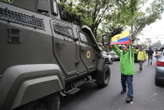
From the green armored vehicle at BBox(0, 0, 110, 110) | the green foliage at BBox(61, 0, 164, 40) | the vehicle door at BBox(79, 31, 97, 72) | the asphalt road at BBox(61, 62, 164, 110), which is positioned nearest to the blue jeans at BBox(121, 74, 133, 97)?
the asphalt road at BBox(61, 62, 164, 110)

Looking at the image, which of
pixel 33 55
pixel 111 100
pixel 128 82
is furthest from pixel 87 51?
pixel 33 55

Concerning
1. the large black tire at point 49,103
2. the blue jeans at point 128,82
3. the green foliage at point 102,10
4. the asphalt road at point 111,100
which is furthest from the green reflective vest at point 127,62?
the green foliage at point 102,10

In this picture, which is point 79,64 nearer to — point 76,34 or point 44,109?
point 76,34

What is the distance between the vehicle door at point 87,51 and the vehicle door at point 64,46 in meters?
0.52

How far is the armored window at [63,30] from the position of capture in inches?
112

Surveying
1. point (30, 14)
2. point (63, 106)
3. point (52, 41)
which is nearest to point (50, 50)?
point (52, 41)

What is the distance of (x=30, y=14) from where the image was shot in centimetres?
229

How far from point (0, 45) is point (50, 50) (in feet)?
2.89

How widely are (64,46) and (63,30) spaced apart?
0.36 m

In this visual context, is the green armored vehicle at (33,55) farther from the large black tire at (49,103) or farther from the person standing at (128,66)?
the person standing at (128,66)

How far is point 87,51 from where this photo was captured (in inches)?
166

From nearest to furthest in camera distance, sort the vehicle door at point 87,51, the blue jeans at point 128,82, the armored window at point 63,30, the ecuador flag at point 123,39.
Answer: the armored window at point 63,30
the vehicle door at point 87,51
the ecuador flag at point 123,39
the blue jeans at point 128,82

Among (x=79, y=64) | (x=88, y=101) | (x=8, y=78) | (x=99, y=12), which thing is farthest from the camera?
(x=99, y=12)

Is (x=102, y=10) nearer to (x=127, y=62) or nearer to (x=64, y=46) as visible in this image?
(x=127, y=62)
